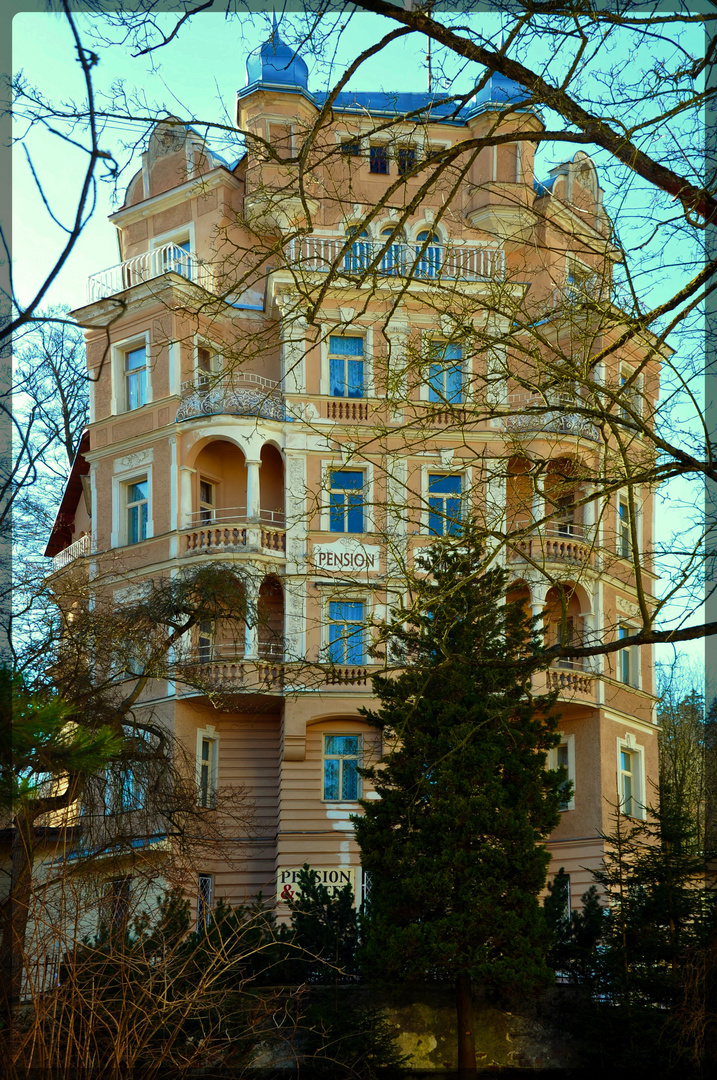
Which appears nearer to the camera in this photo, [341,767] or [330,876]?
[330,876]

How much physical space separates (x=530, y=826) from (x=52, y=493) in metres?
23.0

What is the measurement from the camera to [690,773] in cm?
3869

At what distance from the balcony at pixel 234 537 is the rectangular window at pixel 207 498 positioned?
3.88ft

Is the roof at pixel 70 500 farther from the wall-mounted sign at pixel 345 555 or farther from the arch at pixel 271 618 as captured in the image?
the wall-mounted sign at pixel 345 555

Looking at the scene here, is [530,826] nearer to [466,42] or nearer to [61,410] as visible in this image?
[466,42]

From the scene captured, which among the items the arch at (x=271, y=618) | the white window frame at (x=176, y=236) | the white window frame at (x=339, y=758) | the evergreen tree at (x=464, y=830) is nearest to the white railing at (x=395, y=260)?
the white window frame at (x=176, y=236)

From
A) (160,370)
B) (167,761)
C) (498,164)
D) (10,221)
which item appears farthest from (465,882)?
(498,164)

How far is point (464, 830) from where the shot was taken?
1705cm

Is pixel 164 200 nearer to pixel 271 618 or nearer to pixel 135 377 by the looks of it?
pixel 135 377

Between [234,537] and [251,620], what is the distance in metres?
5.03

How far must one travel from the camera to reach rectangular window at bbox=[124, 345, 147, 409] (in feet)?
100

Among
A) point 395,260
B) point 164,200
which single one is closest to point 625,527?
point 395,260

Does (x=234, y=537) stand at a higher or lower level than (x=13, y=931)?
higher

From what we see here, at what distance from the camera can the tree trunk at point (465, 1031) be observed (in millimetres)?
16344
